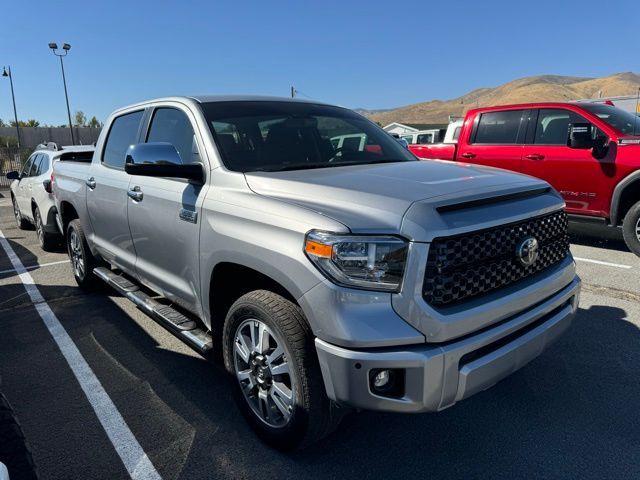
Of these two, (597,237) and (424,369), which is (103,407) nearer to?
(424,369)

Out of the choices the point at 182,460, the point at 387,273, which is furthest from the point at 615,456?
the point at 182,460

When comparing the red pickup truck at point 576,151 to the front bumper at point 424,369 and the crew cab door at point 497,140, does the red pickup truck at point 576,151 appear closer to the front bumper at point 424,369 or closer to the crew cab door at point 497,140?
the crew cab door at point 497,140

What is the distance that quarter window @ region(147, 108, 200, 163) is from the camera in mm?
3184

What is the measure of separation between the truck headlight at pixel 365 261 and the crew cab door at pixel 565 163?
552 cm

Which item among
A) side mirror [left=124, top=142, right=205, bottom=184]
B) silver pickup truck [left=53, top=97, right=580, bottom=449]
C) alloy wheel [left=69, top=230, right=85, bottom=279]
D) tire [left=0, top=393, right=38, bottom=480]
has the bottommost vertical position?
alloy wheel [left=69, top=230, right=85, bottom=279]

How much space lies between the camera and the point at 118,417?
9.56ft

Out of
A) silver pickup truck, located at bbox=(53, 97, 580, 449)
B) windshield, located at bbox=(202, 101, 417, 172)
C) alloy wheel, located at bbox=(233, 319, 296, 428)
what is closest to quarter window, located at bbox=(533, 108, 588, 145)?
windshield, located at bbox=(202, 101, 417, 172)

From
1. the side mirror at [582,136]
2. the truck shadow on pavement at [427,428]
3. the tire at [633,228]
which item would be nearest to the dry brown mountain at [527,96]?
the side mirror at [582,136]

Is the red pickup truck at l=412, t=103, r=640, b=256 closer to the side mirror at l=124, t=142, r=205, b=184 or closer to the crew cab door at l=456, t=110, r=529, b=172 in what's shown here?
the crew cab door at l=456, t=110, r=529, b=172

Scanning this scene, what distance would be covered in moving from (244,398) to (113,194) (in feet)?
7.27

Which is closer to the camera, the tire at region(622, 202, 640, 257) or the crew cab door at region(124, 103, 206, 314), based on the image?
the crew cab door at region(124, 103, 206, 314)

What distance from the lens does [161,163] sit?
113 inches

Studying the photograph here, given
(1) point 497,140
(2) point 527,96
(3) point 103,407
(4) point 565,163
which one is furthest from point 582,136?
(2) point 527,96

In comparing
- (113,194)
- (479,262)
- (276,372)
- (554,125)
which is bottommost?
(276,372)
